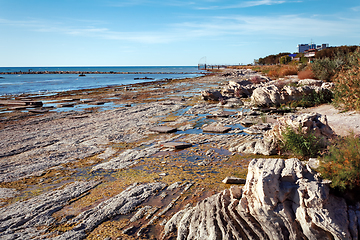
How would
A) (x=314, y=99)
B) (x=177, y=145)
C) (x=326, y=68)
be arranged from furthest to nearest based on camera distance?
(x=326, y=68) < (x=314, y=99) < (x=177, y=145)

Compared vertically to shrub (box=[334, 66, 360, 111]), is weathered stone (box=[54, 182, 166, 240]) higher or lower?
lower

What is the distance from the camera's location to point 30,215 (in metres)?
4.67

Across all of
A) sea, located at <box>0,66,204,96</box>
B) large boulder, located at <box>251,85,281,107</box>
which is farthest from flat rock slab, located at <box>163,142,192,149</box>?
sea, located at <box>0,66,204,96</box>

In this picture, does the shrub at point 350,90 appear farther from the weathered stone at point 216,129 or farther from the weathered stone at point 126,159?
the weathered stone at point 126,159

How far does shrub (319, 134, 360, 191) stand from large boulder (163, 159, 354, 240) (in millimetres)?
159

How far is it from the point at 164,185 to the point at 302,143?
142 inches

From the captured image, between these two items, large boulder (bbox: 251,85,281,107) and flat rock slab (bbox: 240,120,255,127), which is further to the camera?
large boulder (bbox: 251,85,281,107)

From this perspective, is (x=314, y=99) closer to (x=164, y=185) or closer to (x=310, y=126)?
(x=310, y=126)

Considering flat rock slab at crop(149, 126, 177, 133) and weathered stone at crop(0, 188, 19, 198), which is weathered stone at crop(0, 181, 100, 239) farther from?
flat rock slab at crop(149, 126, 177, 133)

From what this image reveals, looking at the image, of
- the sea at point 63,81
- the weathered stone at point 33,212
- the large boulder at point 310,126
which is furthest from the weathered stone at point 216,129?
the sea at point 63,81

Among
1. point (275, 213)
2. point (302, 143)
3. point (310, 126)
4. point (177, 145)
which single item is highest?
point (310, 126)

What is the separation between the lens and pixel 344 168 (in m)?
3.96

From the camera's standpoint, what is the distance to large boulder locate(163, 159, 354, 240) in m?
3.54

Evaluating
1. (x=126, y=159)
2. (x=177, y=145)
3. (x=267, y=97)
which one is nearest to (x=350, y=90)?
(x=267, y=97)
